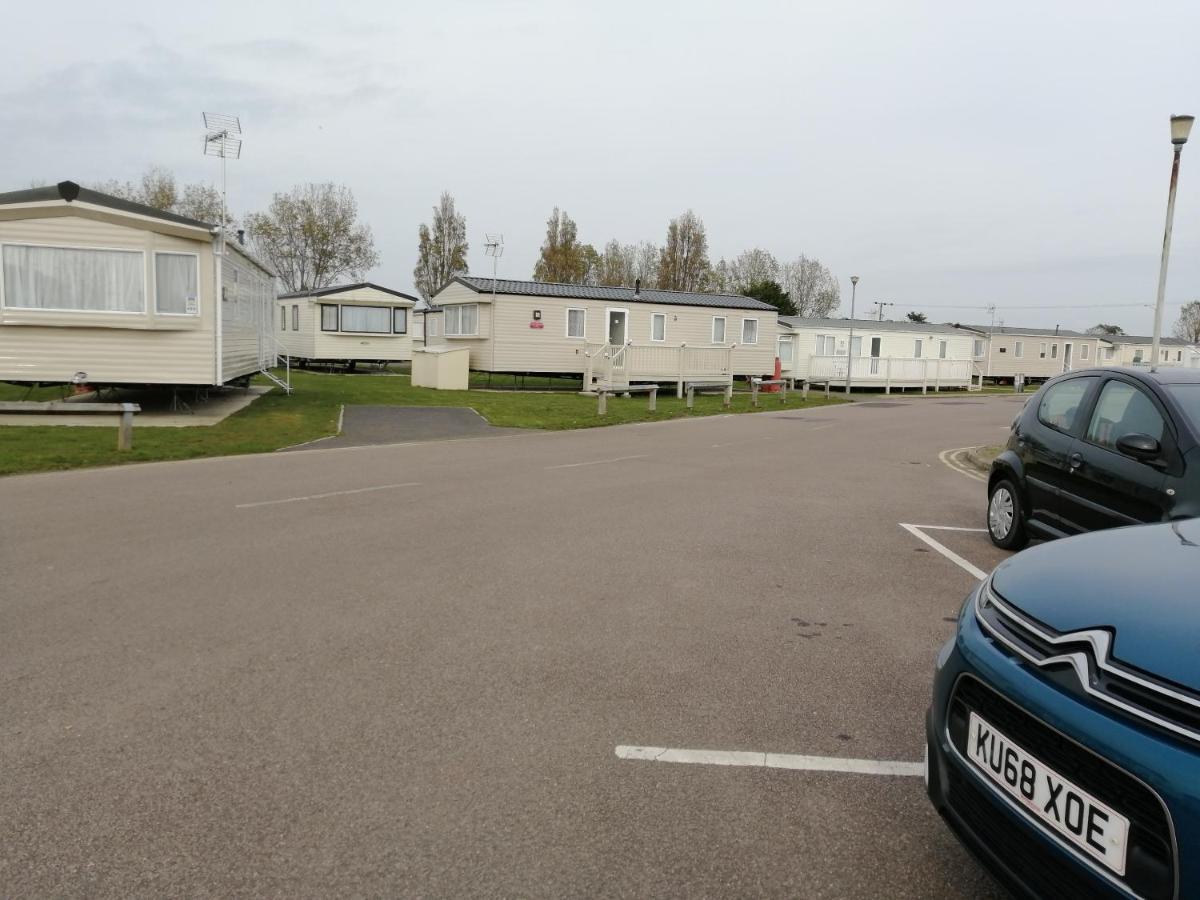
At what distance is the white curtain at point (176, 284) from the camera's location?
17.8 meters

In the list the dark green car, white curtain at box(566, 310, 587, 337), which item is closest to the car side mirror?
the dark green car

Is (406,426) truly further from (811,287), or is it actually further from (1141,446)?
(811,287)

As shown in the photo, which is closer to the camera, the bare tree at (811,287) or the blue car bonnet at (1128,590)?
the blue car bonnet at (1128,590)

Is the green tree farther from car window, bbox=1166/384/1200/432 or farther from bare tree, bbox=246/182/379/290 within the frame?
car window, bbox=1166/384/1200/432

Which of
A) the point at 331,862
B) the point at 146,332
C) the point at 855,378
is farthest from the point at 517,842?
the point at 855,378

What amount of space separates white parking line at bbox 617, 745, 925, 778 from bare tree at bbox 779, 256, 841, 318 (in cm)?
8365

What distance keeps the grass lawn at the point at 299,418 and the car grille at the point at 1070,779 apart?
483 inches

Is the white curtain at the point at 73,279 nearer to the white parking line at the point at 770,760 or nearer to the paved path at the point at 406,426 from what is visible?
the paved path at the point at 406,426

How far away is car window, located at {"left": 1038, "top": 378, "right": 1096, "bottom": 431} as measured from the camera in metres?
7.21

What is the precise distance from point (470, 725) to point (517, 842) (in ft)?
3.12

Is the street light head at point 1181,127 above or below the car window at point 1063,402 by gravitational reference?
above

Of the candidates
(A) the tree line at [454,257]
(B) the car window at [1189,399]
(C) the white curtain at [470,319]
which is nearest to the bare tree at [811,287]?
(A) the tree line at [454,257]

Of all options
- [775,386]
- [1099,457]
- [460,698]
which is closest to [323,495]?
[460,698]

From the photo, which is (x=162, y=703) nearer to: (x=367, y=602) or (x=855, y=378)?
(x=367, y=602)
